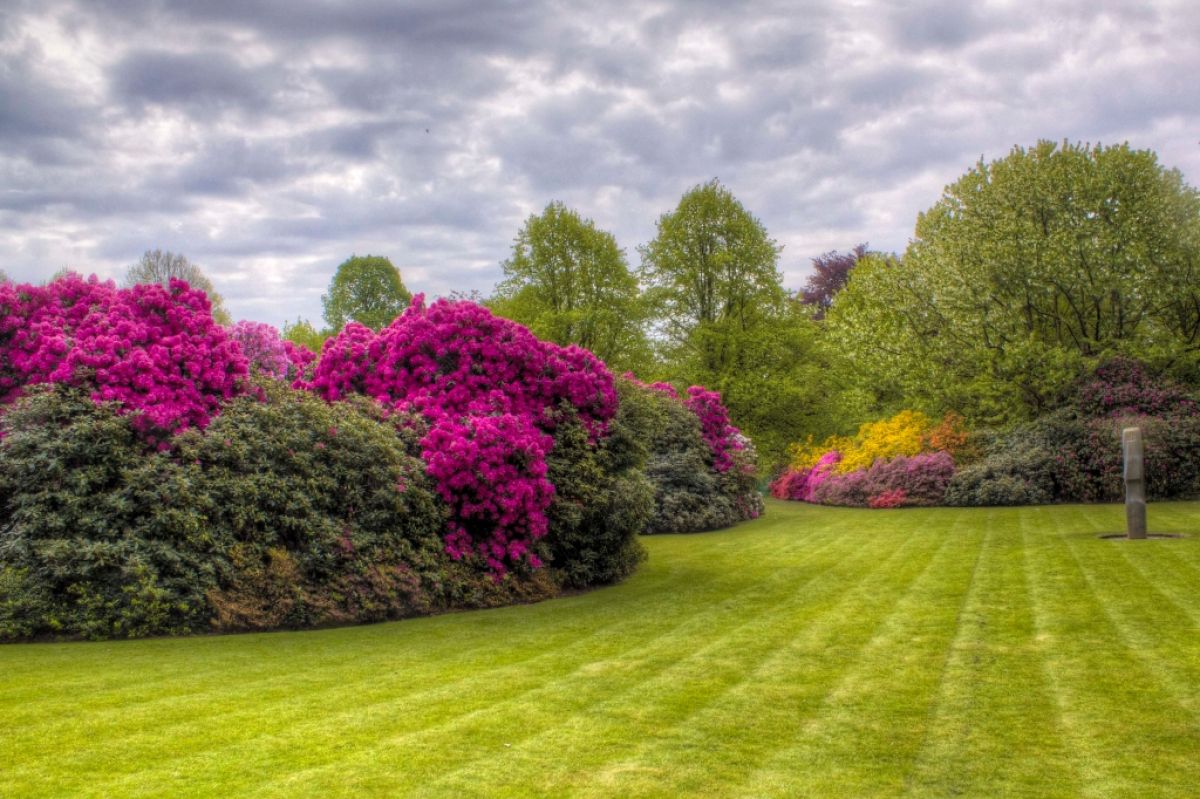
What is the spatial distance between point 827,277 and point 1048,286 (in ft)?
75.9

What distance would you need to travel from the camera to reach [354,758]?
524cm

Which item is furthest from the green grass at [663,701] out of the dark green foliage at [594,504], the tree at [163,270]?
the tree at [163,270]

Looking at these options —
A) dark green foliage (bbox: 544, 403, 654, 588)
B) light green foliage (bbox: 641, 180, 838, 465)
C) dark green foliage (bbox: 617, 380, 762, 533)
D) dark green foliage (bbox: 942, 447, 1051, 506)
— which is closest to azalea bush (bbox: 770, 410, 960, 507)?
dark green foliage (bbox: 942, 447, 1051, 506)

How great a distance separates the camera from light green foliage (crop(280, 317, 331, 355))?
46091 millimetres

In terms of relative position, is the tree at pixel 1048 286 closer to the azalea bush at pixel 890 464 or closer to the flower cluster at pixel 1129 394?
the flower cluster at pixel 1129 394

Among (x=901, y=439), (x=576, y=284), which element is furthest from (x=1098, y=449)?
(x=576, y=284)

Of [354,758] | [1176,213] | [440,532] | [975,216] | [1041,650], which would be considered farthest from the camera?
[975,216]

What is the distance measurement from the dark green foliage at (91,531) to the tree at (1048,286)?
76.6 ft

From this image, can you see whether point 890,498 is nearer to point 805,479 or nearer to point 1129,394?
point 805,479

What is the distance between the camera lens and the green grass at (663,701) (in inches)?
196

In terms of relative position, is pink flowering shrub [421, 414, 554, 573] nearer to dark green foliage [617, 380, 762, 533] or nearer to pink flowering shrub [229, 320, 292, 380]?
pink flowering shrub [229, 320, 292, 380]

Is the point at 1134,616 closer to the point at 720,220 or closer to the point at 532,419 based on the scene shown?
the point at 532,419

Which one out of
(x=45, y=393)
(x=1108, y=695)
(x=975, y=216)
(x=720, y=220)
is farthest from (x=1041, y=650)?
(x=720, y=220)

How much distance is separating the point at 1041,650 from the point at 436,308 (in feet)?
29.5
